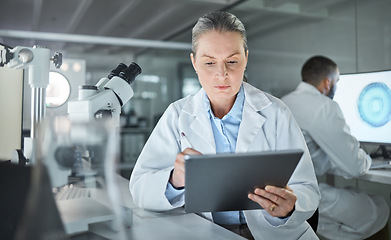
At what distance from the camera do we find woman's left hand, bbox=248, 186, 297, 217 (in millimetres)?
999

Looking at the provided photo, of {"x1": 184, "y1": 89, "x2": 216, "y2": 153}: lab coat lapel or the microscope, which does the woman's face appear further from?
the microscope

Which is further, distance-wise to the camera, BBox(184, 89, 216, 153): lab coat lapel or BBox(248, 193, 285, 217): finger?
BBox(184, 89, 216, 153): lab coat lapel

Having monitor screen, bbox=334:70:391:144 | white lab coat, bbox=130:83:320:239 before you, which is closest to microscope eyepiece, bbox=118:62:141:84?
white lab coat, bbox=130:83:320:239

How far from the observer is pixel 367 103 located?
2.40m

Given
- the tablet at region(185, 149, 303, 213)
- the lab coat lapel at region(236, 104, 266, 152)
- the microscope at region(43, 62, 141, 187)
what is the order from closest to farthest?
1. the microscope at region(43, 62, 141, 187)
2. the tablet at region(185, 149, 303, 213)
3. the lab coat lapel at region(236, 104, 266, 152)

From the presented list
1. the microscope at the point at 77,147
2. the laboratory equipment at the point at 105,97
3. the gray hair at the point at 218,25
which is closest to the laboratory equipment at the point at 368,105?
the gray hair at the point at 218,25

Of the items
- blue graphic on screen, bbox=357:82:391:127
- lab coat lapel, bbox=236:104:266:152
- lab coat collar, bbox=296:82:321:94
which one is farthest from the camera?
lab coat collar, bbox=296:82:321:94

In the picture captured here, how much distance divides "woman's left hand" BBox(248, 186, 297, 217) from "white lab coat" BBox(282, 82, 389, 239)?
1210 mm

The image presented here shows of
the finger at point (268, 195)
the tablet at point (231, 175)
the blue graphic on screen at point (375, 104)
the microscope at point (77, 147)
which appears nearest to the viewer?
the microscope at point (77, 147)

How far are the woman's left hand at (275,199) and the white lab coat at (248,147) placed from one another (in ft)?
0.15

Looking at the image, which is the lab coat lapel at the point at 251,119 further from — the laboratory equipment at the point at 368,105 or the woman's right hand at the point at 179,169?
the laboratory equipment at the point at 368,105

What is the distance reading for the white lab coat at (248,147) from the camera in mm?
1188

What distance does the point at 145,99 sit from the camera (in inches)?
253

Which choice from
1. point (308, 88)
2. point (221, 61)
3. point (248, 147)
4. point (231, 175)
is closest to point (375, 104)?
point (308, 88)
